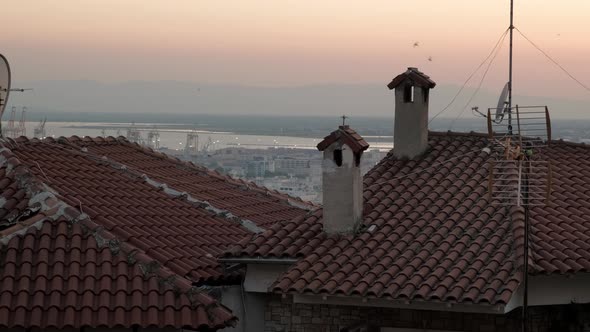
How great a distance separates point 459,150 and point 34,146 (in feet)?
22.8

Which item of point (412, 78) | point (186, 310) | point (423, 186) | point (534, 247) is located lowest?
point (186, 310)

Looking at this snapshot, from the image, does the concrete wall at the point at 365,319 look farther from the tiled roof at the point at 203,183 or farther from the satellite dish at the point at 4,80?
the satellite dish at the point at 4,80

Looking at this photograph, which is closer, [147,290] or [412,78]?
[147,290]

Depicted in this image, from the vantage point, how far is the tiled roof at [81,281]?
48.3ft

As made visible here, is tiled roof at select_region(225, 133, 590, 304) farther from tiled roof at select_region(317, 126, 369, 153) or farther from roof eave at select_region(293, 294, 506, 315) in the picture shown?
tiled roof at select_region(317, 126, 369, 153)

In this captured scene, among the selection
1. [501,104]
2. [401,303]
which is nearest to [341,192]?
[401,303]

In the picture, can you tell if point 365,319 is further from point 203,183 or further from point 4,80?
point 203,183

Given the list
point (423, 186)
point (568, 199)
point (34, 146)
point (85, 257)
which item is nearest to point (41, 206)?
point (85, 257)

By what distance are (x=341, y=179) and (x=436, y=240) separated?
1625 mm

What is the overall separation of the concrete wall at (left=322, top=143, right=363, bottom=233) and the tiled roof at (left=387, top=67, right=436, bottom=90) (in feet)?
7.53

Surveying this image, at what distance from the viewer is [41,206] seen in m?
16.5

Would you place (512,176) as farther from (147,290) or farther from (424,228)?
(147,290)

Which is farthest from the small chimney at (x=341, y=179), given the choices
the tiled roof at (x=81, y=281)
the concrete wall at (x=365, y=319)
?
the tiled roof at (x=81, y=281)

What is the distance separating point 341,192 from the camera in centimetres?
1712
